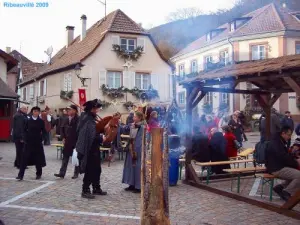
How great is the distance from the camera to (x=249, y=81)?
7.68m

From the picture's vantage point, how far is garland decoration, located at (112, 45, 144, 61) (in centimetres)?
2566

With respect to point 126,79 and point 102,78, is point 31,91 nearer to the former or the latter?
point 102,78

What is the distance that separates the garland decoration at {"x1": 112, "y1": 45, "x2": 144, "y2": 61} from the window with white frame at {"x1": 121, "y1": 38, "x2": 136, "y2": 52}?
34 cm

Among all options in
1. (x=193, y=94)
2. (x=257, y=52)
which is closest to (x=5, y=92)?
(x=193, y=94)

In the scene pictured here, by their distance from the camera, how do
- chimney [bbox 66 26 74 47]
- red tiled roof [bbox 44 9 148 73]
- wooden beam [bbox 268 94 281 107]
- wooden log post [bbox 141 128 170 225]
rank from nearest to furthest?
wooden log post [bbox 141 128 170 225], wooden beam [bbox 268 94 281 107], red tiled roof [bbox 44 9 148 73], chimney [bbox 66 26 74 47]

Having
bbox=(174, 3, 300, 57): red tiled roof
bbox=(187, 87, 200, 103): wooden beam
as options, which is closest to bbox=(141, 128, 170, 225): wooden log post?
bbox=(187, 87, 200, 103): wooden beam

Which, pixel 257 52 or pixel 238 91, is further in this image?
pixel 257 52

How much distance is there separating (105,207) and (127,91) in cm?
1971

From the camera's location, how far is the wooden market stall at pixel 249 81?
→ 6.52 m

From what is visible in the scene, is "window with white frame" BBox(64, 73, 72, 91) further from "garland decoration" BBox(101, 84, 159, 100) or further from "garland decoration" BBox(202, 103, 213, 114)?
"garland decoration" BBox(202, 103, 213, 114)

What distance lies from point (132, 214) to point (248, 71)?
330cm

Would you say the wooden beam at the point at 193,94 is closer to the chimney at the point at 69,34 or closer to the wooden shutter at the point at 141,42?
the wooden shutter at the point at 141,42

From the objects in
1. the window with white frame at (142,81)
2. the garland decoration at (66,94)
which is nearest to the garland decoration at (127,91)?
the window with white frame at (142,81)

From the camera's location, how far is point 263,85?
31.6 feet
